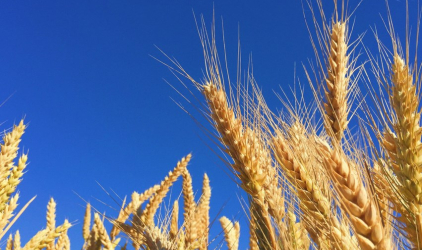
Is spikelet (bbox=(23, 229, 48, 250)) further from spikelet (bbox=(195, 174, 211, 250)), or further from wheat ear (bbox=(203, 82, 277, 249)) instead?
wheat ear (bbox=(203, 82, 277, 249))

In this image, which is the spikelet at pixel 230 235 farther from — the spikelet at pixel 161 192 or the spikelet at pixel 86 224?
the spikelet at pixel 86 224

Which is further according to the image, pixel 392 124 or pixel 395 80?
pixel 395 80

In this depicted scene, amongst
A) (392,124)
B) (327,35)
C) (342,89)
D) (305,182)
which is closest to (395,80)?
(392,124)

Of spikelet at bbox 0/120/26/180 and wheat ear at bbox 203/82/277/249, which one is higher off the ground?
wheat ear at bbox 203/82/277/249

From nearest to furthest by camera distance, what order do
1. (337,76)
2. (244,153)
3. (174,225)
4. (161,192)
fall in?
1. (244,153)
2. (337,76)
3. (174,225)
4. (161,192)

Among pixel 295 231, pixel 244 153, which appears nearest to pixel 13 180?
pixel 244 153

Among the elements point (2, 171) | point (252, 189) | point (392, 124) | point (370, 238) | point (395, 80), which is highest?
point (395, 80)

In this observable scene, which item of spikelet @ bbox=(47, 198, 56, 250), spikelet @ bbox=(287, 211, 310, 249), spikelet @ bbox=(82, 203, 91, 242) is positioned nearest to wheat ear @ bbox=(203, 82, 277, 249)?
spikelet @ bbox=(287, 211, 310, 249)

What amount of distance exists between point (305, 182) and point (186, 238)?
1294 millimetres

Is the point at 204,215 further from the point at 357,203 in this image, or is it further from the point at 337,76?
the point at 357,203

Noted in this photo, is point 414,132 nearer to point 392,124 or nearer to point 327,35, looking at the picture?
point 392,124

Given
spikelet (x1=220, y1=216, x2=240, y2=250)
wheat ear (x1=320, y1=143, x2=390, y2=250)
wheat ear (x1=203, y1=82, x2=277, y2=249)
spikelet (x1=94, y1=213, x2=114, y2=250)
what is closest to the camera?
wheat ear (x1=320, y1=143, x2=390, y2=250)

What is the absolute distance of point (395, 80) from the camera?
1.51 metres

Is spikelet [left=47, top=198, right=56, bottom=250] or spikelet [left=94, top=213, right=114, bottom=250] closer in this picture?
spikelet [left=94, top=213, right=114, bottom=250]
